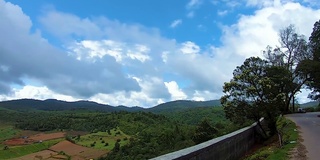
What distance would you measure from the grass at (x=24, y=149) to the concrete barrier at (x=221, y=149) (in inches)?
2843

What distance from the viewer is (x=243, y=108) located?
52.3 feet

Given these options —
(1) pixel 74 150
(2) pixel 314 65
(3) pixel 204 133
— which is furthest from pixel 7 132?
(2) pixel 314 65

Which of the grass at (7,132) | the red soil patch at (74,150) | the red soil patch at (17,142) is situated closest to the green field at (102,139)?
the red soil patch at (74,150)

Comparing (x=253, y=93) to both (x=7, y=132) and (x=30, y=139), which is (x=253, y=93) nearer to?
(x=30, y=139)

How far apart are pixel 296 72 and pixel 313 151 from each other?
2738 cm

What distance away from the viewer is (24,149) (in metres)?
77.1

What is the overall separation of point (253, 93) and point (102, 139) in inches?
2634

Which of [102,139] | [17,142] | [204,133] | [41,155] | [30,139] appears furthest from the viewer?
[30,139]

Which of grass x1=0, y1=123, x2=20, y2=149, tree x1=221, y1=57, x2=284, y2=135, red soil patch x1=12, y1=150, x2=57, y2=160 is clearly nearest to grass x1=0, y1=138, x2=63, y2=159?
red soil patch x1=12, y1=150, x2=57, y2=160

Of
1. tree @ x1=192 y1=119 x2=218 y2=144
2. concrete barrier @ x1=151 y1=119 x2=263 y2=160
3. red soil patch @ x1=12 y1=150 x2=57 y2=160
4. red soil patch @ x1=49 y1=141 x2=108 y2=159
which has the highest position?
concrete barrier @ x1=151 y1=119 x2=263 y2=160

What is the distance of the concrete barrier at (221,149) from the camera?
18.4 feet

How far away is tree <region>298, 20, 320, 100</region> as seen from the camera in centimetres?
2983

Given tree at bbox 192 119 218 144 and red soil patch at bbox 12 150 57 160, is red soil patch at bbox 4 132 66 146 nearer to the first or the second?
red soil patch at bbox 12 150 57 160

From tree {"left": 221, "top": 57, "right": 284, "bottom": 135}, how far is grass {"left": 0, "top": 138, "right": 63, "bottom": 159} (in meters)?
70.6
